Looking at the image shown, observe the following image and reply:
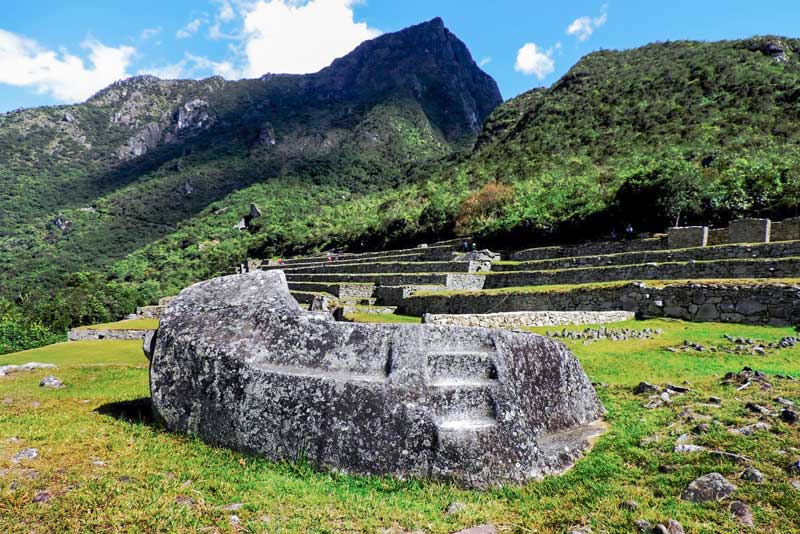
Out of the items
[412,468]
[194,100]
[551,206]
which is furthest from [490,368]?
[194,100]

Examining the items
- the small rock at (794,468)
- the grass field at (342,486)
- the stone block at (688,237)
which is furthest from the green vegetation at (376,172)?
the small rock at (794,468)

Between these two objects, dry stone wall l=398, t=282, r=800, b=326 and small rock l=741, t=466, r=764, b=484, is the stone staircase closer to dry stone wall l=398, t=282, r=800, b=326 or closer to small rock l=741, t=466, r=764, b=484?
small rock l=741, t=466, r=764, b=484

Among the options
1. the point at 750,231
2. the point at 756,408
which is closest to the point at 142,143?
the point at 750,231

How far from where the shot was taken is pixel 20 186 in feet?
361

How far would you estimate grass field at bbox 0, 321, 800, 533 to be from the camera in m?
3.11

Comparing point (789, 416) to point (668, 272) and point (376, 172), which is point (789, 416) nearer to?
point (668, 272)

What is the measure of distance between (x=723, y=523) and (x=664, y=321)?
14.2 meters

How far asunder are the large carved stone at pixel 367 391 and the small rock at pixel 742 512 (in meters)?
1.35

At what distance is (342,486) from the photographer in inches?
154

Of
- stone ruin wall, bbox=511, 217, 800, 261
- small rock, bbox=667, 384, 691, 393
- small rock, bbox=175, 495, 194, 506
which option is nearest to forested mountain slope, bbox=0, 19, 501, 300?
stone ruin wall, bbox=511, 217, 800, 261

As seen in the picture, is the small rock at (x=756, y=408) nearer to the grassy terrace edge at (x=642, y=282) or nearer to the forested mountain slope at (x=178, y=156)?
the grassy terrace edge at (x=642, y=282)

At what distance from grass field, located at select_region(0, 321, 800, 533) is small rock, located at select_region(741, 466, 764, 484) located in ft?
0.17

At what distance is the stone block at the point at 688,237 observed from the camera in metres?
22.1

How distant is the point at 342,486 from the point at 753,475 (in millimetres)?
3193
